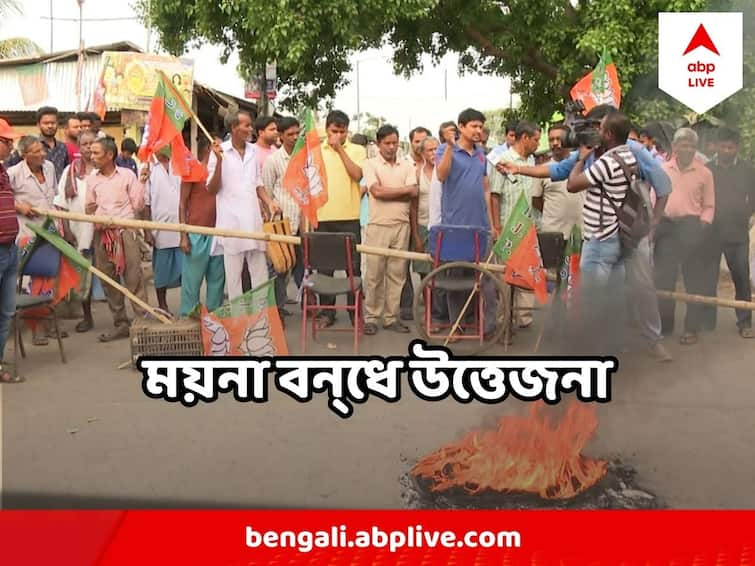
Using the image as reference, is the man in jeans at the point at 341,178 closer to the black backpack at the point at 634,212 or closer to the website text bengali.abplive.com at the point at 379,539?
the black backpack at the point at 634,212

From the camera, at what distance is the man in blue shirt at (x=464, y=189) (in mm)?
5598

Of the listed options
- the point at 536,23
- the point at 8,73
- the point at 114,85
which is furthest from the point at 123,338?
the point at 8,73

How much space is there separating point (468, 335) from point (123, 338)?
8.33 ft

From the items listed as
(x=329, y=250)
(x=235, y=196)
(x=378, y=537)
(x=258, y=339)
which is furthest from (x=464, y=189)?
(x=378, y=537)

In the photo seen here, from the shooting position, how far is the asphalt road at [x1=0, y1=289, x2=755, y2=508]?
3189 millimetres

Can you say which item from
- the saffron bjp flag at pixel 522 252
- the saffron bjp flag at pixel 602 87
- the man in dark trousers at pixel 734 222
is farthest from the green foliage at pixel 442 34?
the saffron bjp flag at pixel 522 252

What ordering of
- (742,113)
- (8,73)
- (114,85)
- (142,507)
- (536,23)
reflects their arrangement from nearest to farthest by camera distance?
(142,507)
(742,113)
(536,23)
(114,85)
(8,73)

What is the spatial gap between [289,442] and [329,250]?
79.3 inches

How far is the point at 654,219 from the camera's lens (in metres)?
5.12

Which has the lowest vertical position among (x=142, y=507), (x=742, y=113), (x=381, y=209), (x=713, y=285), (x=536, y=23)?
(x=142, y=507)

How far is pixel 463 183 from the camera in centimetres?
564

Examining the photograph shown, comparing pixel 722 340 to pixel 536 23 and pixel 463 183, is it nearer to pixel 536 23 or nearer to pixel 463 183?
pixel 463 183

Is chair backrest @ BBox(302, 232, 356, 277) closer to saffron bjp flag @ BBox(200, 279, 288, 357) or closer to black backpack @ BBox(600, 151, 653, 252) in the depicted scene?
saffron bjp flag @ BBox(200, 279, 288, 357)

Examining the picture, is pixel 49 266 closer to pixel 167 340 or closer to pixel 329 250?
pixel 167 340
